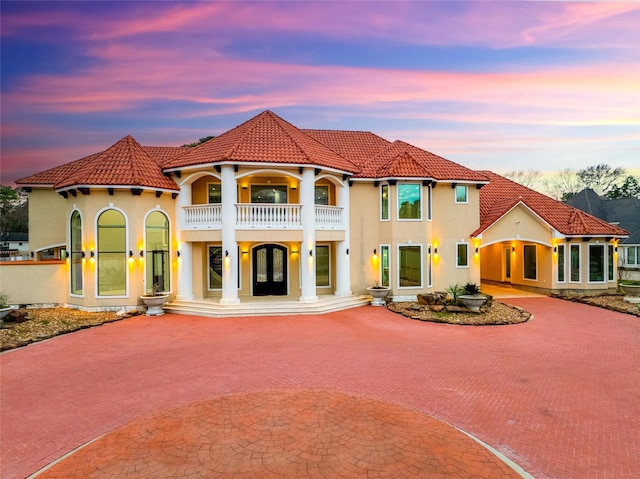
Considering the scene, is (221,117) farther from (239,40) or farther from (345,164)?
(345,164)

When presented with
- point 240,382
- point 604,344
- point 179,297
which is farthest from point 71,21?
point 604,344

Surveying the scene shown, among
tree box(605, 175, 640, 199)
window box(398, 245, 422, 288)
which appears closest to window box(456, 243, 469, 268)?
window box(398, 245, 422, 288)

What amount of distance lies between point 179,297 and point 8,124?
38.9 ft

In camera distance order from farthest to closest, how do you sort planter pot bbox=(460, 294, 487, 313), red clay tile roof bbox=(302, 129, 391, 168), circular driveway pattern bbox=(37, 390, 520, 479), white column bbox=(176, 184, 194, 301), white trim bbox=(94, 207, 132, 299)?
red clay tile roof bbox=(302, 129, 391, 168) < white column bbox=(176, 184, 194, 301) < white trim bbox=(94, 207, 132, 299) < planter pot bbox=(460, 294, 487, 313) < circular driveway pattern bbox=(37, 390, 520, 479)

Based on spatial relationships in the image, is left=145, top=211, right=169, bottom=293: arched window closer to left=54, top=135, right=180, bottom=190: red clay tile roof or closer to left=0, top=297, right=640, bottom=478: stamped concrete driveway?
left=54, top=135, right=180, bottom=190: red clay tile roof

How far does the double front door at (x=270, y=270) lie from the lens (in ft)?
59.7

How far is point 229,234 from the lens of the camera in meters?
15.8

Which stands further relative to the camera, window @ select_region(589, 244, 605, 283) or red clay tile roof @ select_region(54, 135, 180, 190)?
window @ select_region(589, 244, 605, 283)

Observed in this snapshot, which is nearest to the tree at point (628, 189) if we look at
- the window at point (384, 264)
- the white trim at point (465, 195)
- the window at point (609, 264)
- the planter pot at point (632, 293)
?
the window at point (609, 264)

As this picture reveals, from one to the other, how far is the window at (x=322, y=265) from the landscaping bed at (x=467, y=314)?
3.90 m

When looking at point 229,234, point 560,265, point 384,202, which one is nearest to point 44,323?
point 229,234

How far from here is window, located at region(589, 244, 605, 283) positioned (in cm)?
1972

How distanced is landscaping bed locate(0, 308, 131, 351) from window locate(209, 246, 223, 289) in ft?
13.5

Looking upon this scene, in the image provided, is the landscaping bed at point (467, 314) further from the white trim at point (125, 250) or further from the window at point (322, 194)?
the white trim at point (125, 250)
